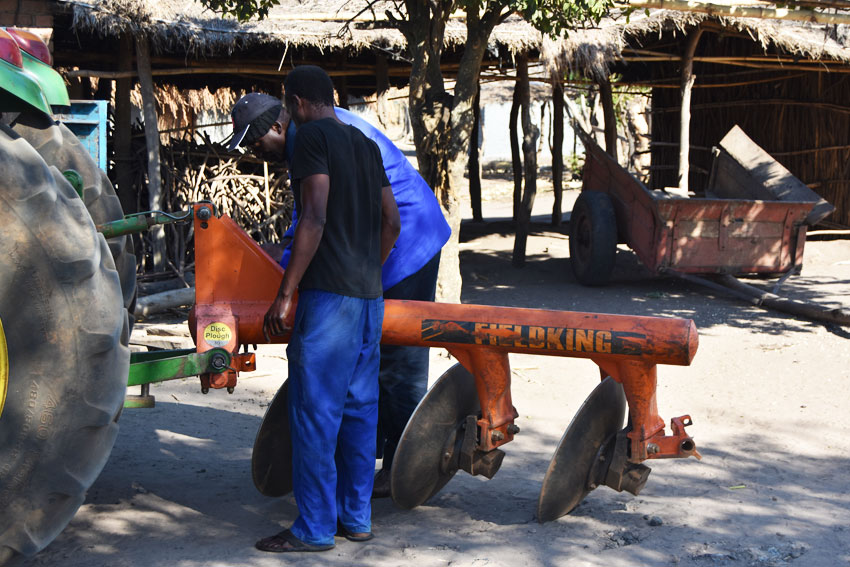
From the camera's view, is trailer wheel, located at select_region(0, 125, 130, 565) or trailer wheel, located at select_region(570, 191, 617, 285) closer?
trailer wheel, located at select_region(0, 125, 130, 565)

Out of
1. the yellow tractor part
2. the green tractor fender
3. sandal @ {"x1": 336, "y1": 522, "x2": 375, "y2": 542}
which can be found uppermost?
the green tractor fender

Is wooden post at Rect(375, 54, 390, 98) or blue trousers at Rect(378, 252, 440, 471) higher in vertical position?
wooden post at Rect(375, 54, 390, 98)

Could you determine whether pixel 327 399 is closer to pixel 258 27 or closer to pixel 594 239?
pixel 594 239

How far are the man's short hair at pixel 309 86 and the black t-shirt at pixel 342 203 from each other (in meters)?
0.13

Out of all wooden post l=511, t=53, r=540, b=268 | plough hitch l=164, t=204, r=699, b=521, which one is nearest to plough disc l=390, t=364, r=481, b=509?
plough hitch l=164, t=204, r=699, b=521

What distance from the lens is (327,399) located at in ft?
11.0

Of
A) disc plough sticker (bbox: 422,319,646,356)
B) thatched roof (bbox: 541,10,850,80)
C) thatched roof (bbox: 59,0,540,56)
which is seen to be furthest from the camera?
thatched roof (bbox: 541,10,850,80)

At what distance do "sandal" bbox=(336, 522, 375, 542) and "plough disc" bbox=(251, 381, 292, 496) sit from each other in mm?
461

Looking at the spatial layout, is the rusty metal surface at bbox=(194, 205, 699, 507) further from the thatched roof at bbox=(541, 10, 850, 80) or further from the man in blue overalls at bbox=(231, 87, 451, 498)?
the thatched roof at bbox=(541, 10, 850, 80)

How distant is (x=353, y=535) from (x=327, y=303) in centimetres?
88

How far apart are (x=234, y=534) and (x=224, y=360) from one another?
0.67 metres

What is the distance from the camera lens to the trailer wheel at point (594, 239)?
9914 millimetres

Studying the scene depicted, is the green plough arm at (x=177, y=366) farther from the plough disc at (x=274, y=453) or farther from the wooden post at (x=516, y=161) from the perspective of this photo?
the wooden post at (x=516, y=161)

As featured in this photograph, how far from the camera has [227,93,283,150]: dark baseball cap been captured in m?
3.40
